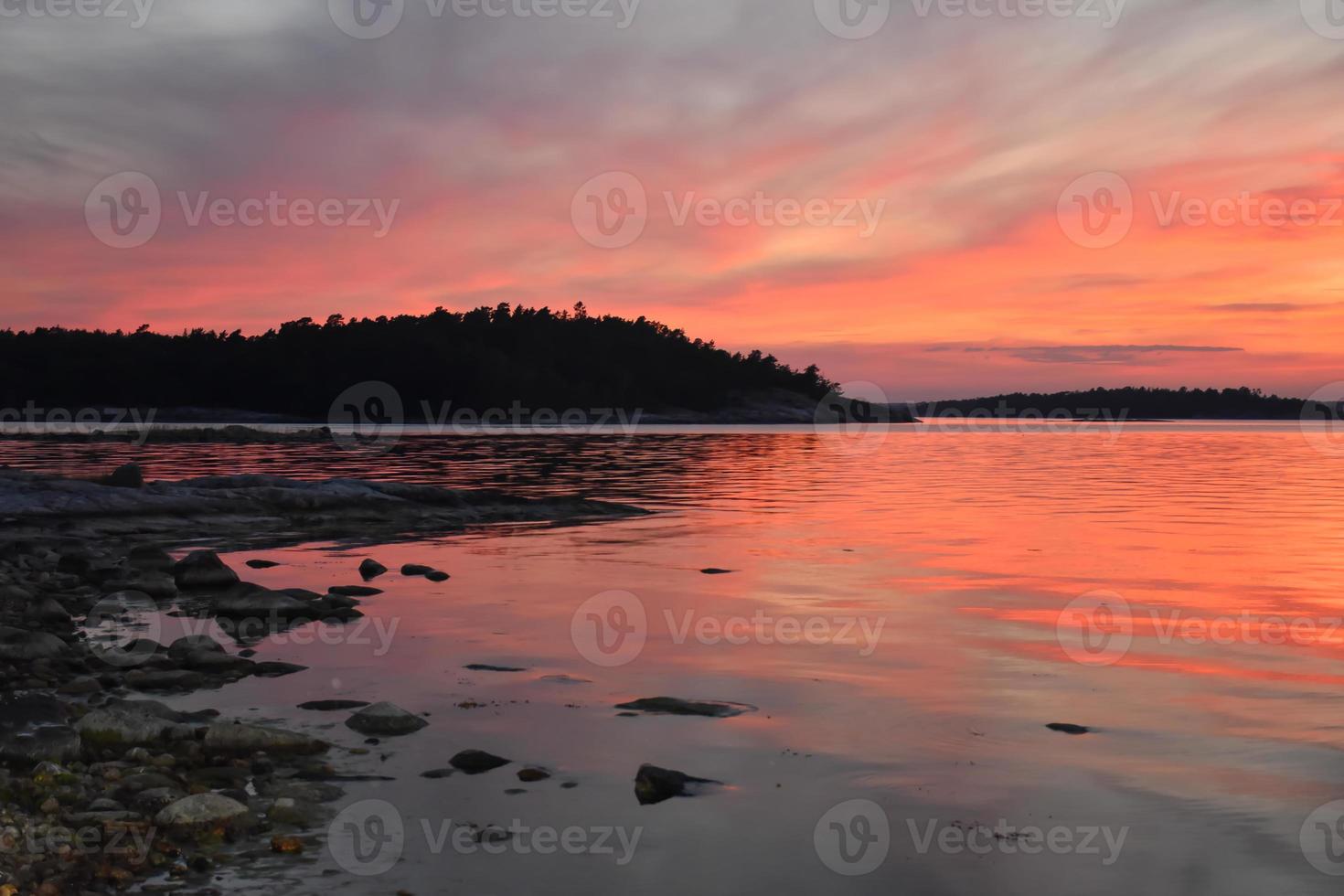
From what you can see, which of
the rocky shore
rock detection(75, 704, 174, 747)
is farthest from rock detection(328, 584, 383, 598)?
rock detection(75, 704, 174, 747)

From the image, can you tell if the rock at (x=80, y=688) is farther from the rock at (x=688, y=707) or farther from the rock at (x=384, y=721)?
the rock at (x=688, y=707)

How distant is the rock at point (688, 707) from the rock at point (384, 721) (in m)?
2.05

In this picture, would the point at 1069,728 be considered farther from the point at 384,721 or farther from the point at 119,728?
the point at 119,728

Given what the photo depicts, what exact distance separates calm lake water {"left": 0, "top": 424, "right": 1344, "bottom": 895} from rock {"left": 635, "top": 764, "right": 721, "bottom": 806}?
0.13 metres

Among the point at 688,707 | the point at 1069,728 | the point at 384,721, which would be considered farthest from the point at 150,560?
the point at 1069,728

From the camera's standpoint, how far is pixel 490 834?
7.30 m

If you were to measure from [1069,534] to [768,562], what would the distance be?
8572 mm

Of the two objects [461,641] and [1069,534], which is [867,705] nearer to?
[461,641]

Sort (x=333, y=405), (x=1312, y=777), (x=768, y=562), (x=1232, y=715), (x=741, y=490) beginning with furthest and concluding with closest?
(x=333, y=405) → (x=741, y=490) → (x=768, y=562) → (x=1232, y=715) → (x=1312, y=777)

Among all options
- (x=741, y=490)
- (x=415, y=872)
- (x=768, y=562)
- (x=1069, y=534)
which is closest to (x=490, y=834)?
A: (x=415, y=872)

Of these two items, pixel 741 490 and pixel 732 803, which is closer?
pixel 732 803

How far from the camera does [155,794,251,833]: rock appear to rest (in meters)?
6.95

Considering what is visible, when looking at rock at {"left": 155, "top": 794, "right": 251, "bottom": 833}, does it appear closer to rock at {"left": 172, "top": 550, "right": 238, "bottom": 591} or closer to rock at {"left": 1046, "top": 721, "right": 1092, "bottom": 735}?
rock at {"left": 1046, "top": 721, "right": 1092, "bottom": 735}

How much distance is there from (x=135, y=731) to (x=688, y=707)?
4.92 meters
